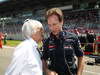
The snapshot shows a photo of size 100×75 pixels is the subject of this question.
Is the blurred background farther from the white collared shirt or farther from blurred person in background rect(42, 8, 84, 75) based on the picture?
the white collared shirt

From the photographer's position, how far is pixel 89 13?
133 feet

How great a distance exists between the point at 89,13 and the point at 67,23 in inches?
→ 164

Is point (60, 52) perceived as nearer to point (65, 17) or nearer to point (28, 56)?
point (28, 56)

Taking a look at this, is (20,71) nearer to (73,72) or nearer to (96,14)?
(73,72)

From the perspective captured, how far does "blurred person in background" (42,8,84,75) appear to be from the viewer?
3.40 metres

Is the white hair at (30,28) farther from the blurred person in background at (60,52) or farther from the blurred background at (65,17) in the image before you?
the blurred background at (65,17)

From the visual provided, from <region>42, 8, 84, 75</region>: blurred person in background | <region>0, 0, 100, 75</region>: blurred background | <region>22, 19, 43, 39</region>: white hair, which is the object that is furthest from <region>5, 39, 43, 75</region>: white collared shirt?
<region>0, 0, 100, 75</region>: blurred background

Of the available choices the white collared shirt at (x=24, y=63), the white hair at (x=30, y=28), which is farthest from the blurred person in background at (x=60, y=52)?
the white collared shirt at (x=24, y=63)

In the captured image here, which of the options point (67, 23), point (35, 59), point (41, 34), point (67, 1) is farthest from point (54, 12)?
point (67, 1)

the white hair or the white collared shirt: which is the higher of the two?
the white hair

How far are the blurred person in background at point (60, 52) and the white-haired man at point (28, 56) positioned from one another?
393 millimetres

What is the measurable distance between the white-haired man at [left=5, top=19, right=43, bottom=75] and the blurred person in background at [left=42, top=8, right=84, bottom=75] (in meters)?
0.39

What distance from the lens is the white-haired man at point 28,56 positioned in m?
2.79

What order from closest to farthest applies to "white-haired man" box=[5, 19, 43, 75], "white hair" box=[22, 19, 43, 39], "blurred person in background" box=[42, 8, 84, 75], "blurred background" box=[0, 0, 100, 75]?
"white-haired man" box=[5, 19, 43, 75]
"white hair" box=[22, 19, 43, 39]
"blurred person in background" box=[42, 8, 84, 75]
"blurred background" box=[0, 0, 100, 75]
